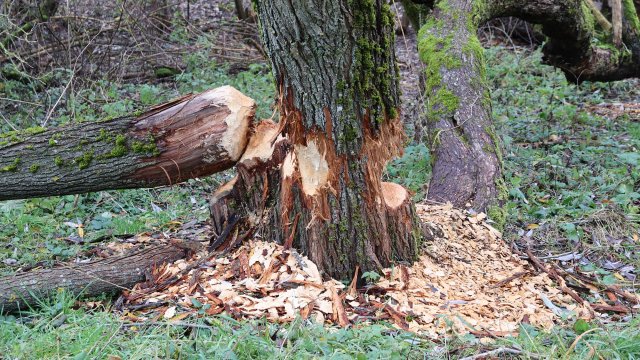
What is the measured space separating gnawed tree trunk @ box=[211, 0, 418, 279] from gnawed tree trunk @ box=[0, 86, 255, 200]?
19cm

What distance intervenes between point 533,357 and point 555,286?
1.15m

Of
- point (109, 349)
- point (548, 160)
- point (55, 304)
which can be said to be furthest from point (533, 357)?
point (548, 160)

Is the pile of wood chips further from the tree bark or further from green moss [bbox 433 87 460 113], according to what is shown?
green moss [bbox 433 87 460 113]

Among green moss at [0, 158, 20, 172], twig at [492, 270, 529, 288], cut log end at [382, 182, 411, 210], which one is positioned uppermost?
green moss at [0, 158, 20, 172]

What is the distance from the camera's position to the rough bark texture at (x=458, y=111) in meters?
4.46

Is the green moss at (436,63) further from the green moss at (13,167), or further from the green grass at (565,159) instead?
the green moss at (13,167)

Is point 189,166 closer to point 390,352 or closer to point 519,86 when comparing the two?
point 390,352

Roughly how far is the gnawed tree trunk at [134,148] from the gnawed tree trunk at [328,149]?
0.62ft

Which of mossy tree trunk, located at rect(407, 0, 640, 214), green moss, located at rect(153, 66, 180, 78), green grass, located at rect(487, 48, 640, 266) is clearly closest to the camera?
green grass, located at rect(487, 48, 640, 266)

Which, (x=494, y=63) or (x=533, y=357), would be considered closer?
(x=533, y=357)

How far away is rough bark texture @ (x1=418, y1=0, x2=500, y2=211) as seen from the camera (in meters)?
4.46

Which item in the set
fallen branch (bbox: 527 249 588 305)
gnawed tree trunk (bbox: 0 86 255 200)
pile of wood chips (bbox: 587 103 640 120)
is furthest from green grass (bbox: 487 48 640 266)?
gnawed tree trunk (bbox: 0 86 255 200)

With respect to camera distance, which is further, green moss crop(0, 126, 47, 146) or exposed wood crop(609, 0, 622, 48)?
exposed wood crop(609, 0, 622, 48)

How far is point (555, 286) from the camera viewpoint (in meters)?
3.62
